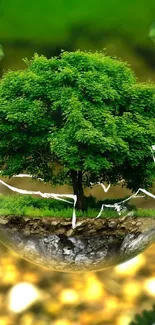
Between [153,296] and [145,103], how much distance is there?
574mm

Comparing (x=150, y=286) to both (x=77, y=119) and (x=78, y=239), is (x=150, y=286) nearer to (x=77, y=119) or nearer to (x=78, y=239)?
(x=78, y=239)

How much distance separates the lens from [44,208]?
2.68 feet

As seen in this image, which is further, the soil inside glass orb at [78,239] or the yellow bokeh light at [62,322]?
the yellow bokeh light at [62,322]

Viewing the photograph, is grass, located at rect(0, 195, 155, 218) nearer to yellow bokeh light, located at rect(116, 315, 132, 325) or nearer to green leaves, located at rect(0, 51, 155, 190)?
green leaves, located at rect(0, 51, 155, 190)

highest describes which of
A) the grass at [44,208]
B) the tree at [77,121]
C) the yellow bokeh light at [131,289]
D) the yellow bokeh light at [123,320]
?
the tree at [77,121]

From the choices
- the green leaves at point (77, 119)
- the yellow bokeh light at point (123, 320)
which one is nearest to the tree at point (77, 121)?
the green leaves at point (77, 119)

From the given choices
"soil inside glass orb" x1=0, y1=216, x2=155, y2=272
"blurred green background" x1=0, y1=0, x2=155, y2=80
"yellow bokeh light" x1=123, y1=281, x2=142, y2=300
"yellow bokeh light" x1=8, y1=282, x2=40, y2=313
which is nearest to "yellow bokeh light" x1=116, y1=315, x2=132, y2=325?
"yellow bokeh light" x1=123, y1=281, x2=142, y2=300

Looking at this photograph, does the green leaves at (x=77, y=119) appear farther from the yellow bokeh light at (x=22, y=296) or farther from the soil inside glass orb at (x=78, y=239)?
the yellow bokeh light at (x=22, y=296)

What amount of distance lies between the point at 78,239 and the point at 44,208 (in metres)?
0.07

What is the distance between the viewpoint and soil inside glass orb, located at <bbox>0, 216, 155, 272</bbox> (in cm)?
83

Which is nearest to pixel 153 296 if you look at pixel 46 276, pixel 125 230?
pixel 46 276

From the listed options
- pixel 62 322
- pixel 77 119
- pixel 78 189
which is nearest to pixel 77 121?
pixel 77 119

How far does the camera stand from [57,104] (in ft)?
2.50

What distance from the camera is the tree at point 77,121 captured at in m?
0.76
